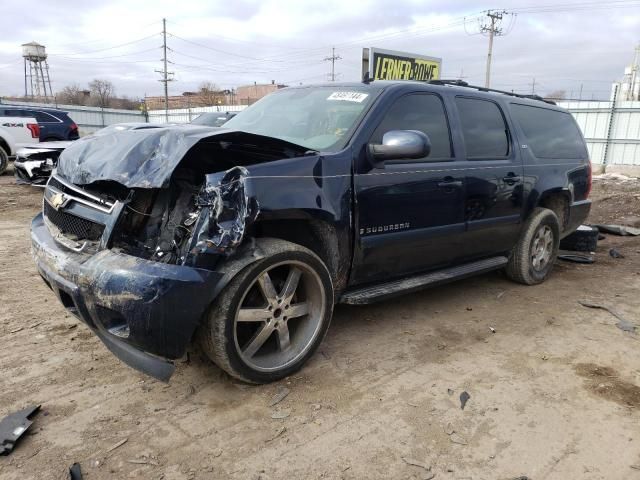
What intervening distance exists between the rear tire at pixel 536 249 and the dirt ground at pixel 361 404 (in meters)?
0.85

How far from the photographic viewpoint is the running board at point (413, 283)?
3.49m

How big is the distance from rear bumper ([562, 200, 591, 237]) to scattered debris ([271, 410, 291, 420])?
14.0ft

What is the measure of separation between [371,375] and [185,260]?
1.45m

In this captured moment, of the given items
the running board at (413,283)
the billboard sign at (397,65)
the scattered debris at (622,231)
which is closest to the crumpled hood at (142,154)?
the running board at (413,283)

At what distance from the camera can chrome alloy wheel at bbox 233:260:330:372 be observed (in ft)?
9.63

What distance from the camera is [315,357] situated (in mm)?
3438

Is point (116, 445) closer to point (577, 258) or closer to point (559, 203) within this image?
point (559, 203)

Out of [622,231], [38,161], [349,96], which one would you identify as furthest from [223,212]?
[38,161]

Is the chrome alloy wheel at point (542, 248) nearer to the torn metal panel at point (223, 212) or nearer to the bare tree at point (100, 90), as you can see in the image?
the torn metal panel at point (223, 212)

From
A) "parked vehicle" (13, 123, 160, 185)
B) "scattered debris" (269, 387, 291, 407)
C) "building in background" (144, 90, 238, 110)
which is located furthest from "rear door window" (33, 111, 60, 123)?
"building in background" (144, 90, 238, 110)

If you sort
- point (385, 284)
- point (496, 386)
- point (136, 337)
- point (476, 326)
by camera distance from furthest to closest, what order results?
point (476, 326), point (385, 284), point (496, 386), point (136, 337)

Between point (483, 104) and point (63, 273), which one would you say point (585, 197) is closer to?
point (483, 104)

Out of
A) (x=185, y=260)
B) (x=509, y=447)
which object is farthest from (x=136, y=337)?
(x=509, y=447)

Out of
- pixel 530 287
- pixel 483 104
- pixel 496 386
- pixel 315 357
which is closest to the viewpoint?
pixel 496 386
